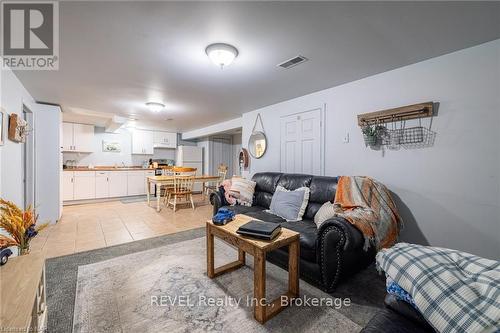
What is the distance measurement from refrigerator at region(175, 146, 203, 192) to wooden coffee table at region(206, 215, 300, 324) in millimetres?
5277

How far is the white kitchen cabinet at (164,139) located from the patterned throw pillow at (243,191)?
4.53 metres

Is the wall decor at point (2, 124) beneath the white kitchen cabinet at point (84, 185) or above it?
above

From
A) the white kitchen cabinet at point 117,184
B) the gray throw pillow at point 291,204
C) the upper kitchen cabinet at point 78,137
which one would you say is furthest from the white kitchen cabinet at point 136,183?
the gray throw pillow at point 291,204

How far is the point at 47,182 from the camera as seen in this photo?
3766 millimetres

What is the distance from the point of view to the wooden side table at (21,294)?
0.86m

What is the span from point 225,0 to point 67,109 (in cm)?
435

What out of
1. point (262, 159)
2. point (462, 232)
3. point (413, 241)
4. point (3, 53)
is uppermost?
point (3, 53)

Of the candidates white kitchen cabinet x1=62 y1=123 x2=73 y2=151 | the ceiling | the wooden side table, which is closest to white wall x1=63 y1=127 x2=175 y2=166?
white kitchen cabinet x1=62 y1=123 x2=73 y2=151

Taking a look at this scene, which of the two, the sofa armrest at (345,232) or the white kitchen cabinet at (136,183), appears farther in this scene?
the white kitchen cabinet at (136,183)

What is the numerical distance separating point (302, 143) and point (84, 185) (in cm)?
554

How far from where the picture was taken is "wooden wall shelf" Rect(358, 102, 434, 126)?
2176mm

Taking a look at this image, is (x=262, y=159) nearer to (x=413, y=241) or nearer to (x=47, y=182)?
(x=413, y=241)

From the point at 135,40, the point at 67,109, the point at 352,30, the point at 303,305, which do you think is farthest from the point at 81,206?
the point at 352,30

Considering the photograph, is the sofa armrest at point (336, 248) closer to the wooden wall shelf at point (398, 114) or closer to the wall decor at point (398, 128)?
the wall decor at point (398, 128)
